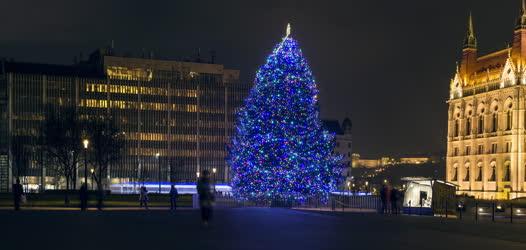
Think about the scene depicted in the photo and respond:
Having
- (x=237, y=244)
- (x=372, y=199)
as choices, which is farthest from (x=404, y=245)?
(x=372, y=199)

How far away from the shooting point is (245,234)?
2762 centimetres

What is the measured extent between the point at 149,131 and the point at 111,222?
147 metres

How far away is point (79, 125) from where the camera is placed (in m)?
123

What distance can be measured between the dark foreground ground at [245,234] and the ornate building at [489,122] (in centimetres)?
10269

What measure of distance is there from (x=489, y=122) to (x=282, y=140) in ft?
318

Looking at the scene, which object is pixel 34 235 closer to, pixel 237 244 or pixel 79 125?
pixel 237 244

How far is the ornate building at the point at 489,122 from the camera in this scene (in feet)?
448

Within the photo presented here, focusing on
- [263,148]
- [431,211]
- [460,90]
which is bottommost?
[431,211]

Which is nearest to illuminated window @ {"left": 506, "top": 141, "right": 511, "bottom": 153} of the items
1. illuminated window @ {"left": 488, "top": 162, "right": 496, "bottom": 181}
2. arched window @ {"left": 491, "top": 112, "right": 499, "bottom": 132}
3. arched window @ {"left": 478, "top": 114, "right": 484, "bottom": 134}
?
illuminated window @ {"left": 488, "top": 162, "right": 496, "bottom": 181}

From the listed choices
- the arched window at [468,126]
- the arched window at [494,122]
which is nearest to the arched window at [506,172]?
the arched window at [494,122]

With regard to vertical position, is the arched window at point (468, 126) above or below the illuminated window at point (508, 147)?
above

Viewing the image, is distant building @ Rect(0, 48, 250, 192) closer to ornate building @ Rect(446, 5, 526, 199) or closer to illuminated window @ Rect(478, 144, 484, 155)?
ornate building @ Rect(446, 5, 526, 199)

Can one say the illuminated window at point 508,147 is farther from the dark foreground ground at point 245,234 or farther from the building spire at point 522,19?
the dark foreground ground at point 245,234

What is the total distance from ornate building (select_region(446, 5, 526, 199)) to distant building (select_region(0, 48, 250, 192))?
50.0 metres
